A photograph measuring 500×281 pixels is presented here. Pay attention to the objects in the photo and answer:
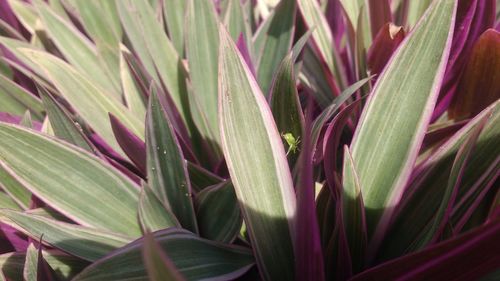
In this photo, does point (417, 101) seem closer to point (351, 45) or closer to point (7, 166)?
point (351, 45)

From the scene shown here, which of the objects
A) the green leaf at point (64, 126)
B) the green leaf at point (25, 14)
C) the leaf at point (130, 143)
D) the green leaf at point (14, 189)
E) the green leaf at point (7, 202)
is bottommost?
the green leaf at point (7, 202)

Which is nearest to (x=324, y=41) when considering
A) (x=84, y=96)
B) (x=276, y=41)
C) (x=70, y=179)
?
(x=276, y=41)

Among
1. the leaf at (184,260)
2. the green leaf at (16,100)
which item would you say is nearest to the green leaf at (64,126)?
the leaf at (184,260)

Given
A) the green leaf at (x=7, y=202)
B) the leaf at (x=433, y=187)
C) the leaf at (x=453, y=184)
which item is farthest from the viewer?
the green leaf at (x=7, y=202)

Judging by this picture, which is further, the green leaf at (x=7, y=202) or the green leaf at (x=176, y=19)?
the green leaf at (x=176, y=19)

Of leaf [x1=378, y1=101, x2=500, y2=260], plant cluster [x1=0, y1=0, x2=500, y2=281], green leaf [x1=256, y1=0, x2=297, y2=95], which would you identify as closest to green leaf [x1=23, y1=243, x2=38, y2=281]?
plant cluster [x1=0, y1=0, x2=500, y2=281]

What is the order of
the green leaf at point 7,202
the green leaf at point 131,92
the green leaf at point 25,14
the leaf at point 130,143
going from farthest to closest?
the green leaf at point 25,14 < the green leaf at point 131,92 < the green leaf at point 7,202 < the leaf at point 130,143

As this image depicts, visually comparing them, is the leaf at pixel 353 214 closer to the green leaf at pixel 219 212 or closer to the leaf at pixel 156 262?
the green leaf at pixel 219 212
